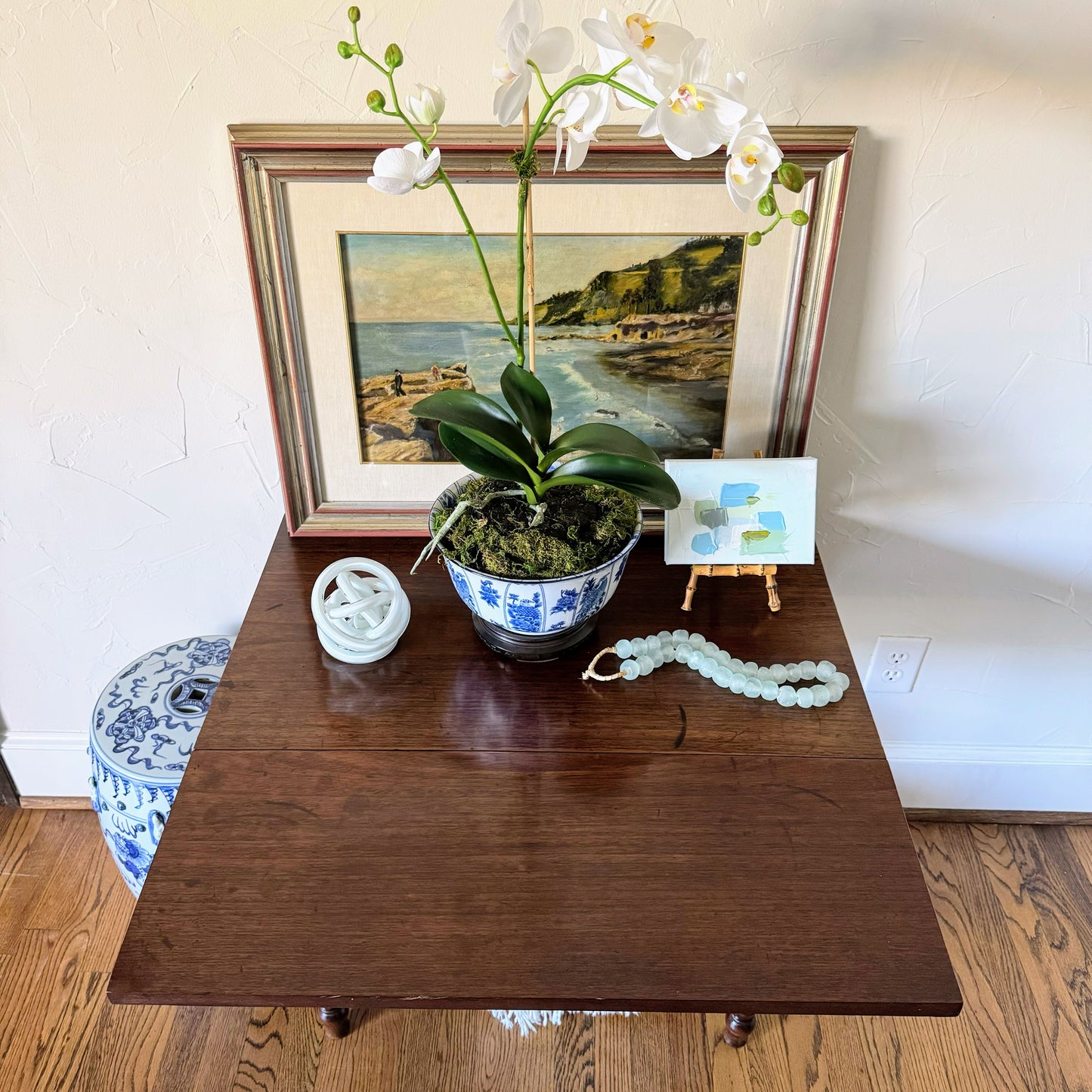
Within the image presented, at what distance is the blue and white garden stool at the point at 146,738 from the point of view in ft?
3.47

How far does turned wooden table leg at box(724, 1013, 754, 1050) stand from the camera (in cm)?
118

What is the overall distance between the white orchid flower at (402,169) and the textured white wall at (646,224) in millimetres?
200

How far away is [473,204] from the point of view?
86 centimetres

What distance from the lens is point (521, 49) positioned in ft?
2.06

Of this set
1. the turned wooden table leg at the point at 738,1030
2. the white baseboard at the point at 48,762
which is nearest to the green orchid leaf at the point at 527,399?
the turned wooden table leg at the point at 738,1030

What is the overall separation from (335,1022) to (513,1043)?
0.24m

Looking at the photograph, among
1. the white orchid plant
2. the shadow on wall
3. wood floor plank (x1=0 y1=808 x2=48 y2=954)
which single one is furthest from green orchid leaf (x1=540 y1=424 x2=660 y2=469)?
wood floor plank (x1=0 y1=808 x2=48 y2=954)

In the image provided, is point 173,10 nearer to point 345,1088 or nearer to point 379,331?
point 379,331

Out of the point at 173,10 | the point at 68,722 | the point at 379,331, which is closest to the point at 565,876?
the point at 379,331

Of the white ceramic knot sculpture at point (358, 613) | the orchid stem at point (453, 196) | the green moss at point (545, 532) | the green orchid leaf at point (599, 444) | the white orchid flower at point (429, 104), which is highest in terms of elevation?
the white orchid flower at point (429, 104)

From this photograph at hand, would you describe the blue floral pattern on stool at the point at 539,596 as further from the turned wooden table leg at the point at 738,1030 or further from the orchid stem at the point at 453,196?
the turned wooden table leg at the point at 738,1030

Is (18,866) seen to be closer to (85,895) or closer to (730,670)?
(85,895)

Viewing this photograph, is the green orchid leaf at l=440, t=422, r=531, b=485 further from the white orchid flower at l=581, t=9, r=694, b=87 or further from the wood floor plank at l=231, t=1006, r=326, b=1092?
the wood floor plank at l=231, t=1006, r=326, b=1092

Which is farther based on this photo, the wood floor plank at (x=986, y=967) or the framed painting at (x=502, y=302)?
the wood floor plank at (x=986, y=967)
